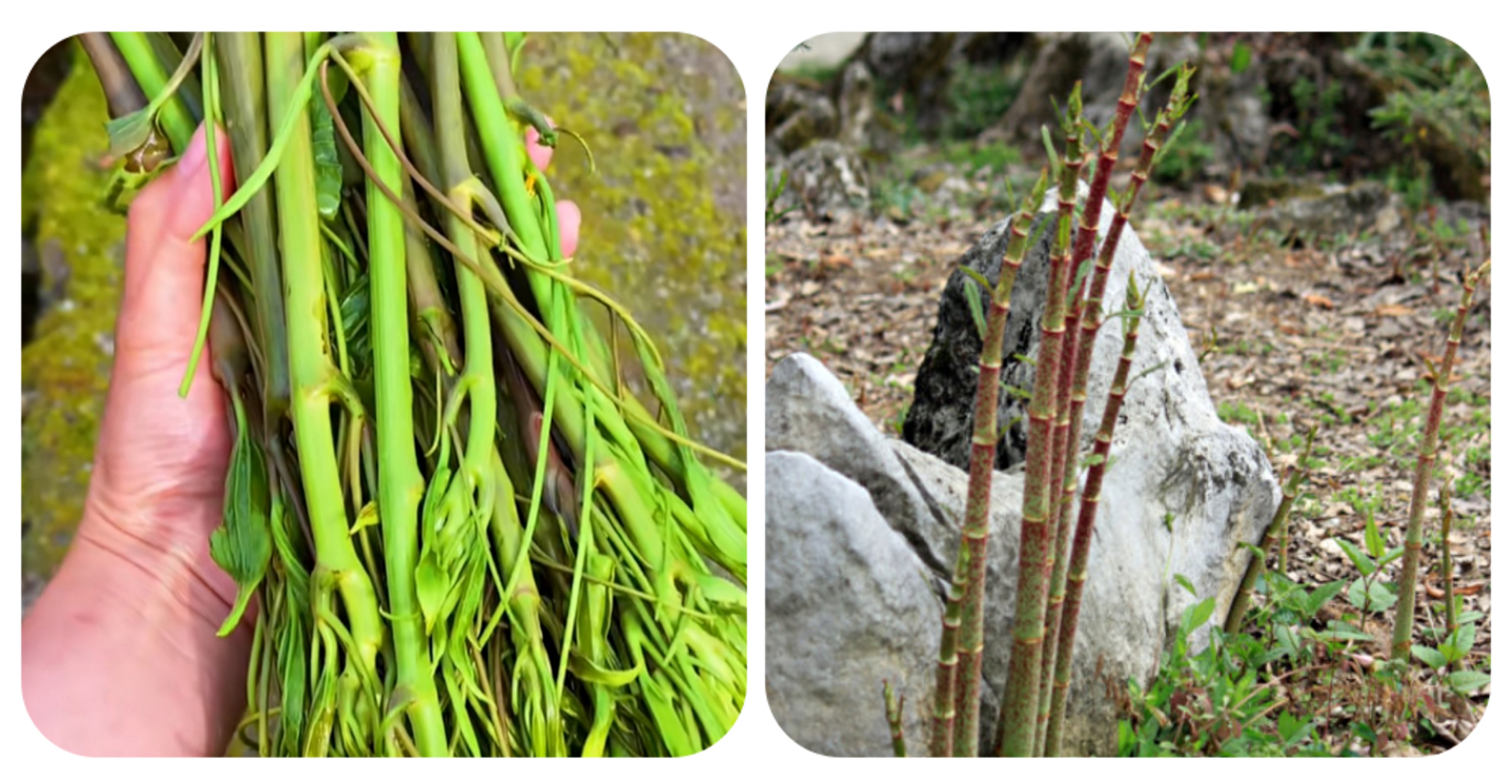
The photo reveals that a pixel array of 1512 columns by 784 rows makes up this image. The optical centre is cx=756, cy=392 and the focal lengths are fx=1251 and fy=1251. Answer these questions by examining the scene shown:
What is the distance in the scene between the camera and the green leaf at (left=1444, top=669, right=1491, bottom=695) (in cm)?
109

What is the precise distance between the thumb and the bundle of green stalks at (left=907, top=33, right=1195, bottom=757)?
2.18 feet

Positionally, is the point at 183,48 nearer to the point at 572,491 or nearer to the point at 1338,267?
the point at 572,491

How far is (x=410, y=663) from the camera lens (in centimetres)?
103

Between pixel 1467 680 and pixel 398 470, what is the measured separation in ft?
3.07

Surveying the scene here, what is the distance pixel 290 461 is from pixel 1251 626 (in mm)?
850

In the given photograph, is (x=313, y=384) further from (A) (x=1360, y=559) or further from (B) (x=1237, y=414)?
(A) (x=1360, y=559)

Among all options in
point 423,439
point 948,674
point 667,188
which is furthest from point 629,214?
point 948,674

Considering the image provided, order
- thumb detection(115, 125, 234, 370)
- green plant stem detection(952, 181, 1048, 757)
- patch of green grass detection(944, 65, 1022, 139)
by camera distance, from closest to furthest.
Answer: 1. green plant stem detection(952, 181, 1048, 757)
2. thumb detection(115, 125, 234, 370)
3. patch of green grass detection(944, 65, 1022, 139)

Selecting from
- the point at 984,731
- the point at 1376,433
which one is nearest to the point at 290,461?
the point at 984,731

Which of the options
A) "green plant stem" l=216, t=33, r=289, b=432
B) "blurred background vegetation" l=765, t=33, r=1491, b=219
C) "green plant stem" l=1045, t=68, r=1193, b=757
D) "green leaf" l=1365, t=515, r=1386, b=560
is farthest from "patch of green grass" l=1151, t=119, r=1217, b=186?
"green plant stem" l=216, t=33, r=289, b=432

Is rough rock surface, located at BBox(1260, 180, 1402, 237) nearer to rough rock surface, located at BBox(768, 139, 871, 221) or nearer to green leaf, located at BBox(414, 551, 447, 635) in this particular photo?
rough rock surface, located at BBox(768, 139, 871, 221)

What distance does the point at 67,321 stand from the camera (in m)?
1.23

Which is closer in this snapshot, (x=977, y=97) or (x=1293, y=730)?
(x=1293, y=730)

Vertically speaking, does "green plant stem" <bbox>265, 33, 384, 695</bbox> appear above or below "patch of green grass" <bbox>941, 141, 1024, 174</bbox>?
below
